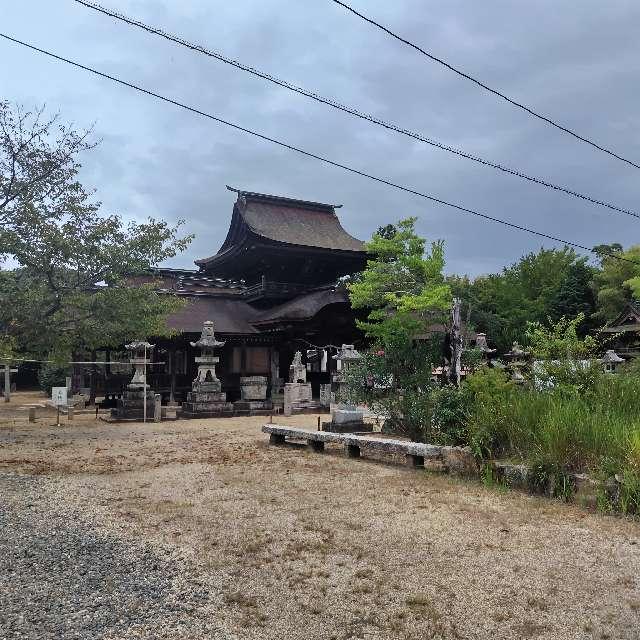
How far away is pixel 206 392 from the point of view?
755 inches

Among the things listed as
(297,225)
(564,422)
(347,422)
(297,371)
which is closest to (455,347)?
(347,422)

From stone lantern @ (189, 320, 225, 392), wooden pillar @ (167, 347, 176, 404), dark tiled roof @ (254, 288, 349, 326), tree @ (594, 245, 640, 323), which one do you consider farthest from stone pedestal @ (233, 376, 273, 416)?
tree @ (594, 245, 640, 323)

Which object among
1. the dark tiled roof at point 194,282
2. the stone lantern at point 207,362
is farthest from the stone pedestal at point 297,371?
the dark tiled roof at point 194,282

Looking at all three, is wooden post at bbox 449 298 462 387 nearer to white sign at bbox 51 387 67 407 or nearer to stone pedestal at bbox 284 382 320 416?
stone pedestal at bbox 284 382 320 416

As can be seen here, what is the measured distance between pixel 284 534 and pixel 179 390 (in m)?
17.7

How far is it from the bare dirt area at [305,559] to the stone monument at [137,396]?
31.1 ft

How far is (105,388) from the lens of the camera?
69.1 ft

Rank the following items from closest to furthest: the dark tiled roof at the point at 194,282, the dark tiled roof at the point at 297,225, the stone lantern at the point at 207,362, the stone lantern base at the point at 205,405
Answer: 1. the stone lantern base at the point at 205,405
2. the stone lantern at the point at 207,362
3. the dark tiled roof at the point at 297,225
4. the dark tiled roof at the point at 194,282

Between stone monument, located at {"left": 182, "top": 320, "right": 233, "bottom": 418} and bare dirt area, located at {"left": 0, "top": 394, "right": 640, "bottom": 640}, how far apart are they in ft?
34.1

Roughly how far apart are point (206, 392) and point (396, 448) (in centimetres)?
1141

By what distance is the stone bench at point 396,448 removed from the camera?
8.07m

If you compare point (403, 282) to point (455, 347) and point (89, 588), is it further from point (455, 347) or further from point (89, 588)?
point (89, 588)

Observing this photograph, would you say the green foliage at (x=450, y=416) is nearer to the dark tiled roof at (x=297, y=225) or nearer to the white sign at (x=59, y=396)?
the white sign at (x=59, y=396)

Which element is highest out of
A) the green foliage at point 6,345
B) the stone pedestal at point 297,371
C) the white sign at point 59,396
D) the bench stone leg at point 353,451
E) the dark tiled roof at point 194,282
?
the dark tiled roof at point 194,282
